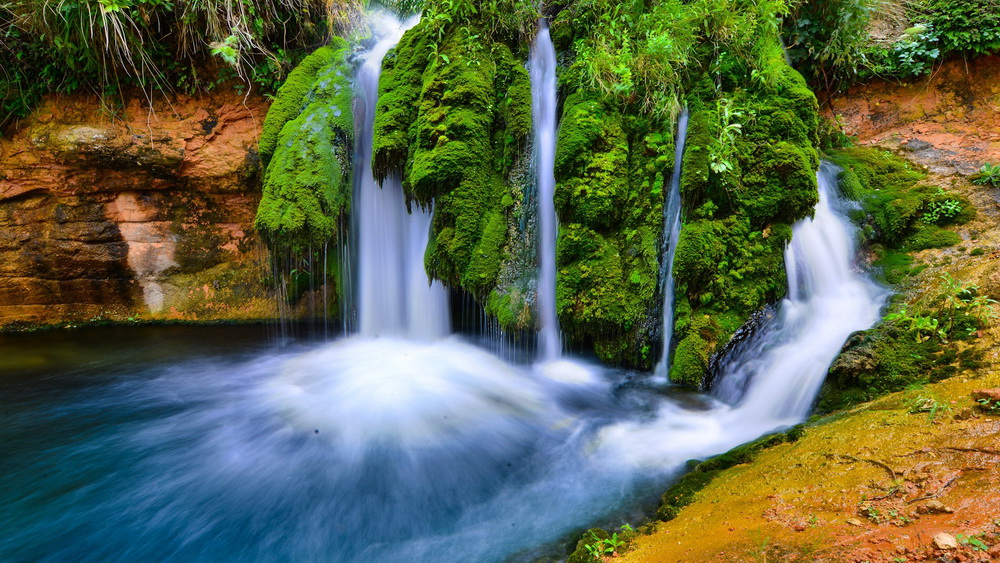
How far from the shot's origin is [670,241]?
442cm

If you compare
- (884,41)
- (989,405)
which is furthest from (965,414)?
(884,41)

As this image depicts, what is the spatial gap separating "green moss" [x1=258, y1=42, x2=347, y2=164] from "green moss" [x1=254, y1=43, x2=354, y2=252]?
0.27 feet

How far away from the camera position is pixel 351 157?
5.96 metres

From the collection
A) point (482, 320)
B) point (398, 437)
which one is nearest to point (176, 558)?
point (398, 437)

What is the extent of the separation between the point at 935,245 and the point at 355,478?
215 inches

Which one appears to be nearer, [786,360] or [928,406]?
[928,406]

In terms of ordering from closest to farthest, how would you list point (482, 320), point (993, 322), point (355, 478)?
point (993, 322) < point (355, 478) < point (482, 320)

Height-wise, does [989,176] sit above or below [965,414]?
above

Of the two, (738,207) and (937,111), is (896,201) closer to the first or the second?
(738,207)

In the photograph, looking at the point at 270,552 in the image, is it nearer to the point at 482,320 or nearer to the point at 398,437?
the point at 398,437

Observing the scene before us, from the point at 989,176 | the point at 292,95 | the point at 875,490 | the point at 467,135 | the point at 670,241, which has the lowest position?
the point at 875,490

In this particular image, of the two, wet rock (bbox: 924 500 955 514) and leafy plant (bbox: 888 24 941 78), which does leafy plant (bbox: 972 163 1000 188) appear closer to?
leafy plant (bbox: 888 24 941 78)

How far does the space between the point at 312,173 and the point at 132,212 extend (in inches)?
138

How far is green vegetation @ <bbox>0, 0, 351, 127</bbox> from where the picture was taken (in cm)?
592
